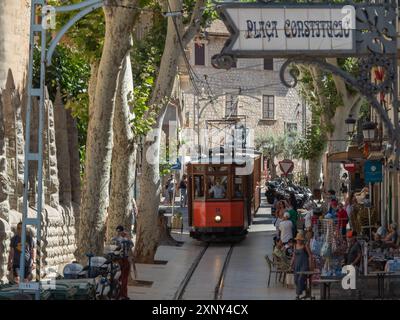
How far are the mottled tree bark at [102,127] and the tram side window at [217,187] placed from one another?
12.4 meters

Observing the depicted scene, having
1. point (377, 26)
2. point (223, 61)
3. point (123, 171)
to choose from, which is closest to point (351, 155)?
point (123, 171)

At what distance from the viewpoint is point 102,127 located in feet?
63.4

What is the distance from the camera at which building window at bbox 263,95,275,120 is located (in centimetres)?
8019

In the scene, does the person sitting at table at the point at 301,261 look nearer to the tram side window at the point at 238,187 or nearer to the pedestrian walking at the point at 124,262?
the pedestrian walking at the point at 124,262

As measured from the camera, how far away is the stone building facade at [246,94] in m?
74.4

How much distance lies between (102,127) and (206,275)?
6.32 meters

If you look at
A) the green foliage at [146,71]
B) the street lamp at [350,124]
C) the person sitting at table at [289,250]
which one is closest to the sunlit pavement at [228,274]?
the person sitting at table at [289,250]

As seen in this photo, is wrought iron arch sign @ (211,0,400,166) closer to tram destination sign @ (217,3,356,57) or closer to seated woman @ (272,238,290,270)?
tram destination sign @ (217,3,356,57)

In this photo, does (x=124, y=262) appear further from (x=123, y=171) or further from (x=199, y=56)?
(x=199, y=56)

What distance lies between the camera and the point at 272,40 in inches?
523

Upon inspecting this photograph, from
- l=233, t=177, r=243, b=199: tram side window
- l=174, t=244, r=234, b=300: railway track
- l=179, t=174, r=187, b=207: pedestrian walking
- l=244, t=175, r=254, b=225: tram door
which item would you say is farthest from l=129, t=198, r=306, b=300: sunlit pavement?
l=179, t=174, r=187, b=207: pedestrian walking

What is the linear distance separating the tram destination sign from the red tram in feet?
61.1
